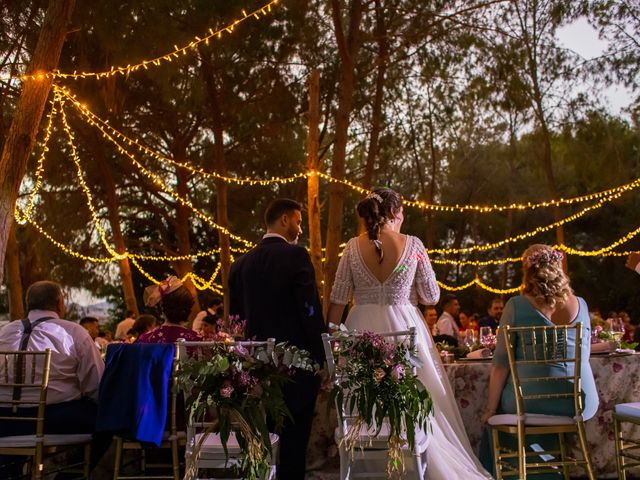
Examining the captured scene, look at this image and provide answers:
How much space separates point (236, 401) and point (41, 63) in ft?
15.4

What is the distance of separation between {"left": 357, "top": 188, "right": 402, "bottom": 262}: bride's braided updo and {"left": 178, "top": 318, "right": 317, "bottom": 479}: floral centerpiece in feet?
3.26

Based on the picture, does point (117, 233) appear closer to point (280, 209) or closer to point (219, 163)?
point (219, 163)

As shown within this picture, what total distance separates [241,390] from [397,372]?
1.82 ft

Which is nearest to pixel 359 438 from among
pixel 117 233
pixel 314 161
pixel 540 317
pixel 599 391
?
pixel 540 317

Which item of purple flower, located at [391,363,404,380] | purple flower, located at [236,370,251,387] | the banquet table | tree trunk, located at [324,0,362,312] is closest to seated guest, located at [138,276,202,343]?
purple flower, located at [236,370,251,387]

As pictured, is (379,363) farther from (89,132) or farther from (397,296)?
(89,132)

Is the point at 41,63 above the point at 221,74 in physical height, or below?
below

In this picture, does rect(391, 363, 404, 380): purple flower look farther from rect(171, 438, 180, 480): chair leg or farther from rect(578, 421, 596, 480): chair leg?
rect(171, 438, 180, 480): chair leg

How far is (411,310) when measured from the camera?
158 inches

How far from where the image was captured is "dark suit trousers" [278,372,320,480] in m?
3.89

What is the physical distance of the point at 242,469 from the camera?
10.5ft

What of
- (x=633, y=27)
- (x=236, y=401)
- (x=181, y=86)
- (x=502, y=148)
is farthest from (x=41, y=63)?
(x=502, y=148)

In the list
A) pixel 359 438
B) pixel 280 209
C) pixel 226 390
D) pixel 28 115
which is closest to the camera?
pixel 226 390

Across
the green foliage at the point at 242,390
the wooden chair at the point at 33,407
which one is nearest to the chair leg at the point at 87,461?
the wooden chair at the point at 33,407
